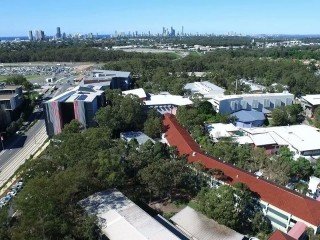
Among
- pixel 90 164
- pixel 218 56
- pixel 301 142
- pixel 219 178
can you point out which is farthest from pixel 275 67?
pixel 90 164

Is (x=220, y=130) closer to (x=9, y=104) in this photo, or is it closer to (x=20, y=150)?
(x=20, y=150)

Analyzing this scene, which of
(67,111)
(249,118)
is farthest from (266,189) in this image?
(67,111)

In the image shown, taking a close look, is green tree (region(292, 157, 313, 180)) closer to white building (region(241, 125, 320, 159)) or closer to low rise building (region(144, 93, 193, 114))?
white building (region(241, 125, 320, 159))

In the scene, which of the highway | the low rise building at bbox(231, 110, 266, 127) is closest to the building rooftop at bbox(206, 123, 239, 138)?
the low rise building at bbox(231, 110, 266, 127)

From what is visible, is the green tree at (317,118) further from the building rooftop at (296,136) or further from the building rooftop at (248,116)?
the building rooftop at (248,116)

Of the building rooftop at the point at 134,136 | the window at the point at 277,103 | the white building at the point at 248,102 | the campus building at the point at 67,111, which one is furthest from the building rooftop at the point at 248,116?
the campus building at the point at 67,111
